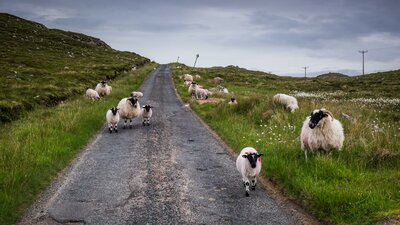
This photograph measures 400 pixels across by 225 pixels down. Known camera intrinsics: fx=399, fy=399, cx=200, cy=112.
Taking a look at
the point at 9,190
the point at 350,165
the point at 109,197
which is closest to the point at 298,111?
the point at 350,165

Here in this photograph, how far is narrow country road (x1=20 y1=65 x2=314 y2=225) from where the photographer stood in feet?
28.3

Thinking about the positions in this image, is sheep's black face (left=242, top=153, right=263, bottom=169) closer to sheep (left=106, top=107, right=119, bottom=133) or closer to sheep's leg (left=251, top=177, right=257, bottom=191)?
sheep's leg (left=251, top=177, right=257, bottom=191)

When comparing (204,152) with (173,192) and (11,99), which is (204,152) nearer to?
(173,192)

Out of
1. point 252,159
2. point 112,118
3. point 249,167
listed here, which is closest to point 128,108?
point 112,118

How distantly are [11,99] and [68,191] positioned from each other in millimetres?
20955

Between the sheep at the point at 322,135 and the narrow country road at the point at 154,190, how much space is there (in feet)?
8.59

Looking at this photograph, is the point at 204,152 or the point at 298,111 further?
the point at 298,111

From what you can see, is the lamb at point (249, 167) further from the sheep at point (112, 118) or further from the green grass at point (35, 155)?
the sheep at point (112, 118)

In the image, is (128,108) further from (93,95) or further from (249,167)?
(249,167)

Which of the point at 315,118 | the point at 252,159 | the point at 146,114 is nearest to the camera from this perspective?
the point at 252,159

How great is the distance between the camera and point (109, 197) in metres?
9.97

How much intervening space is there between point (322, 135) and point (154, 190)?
18.8 feet

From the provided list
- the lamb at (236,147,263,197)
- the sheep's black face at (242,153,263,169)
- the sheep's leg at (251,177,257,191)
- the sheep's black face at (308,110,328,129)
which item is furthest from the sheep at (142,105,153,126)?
the sheep's black face at (242,153,263,169)

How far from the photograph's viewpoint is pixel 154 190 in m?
10.5
